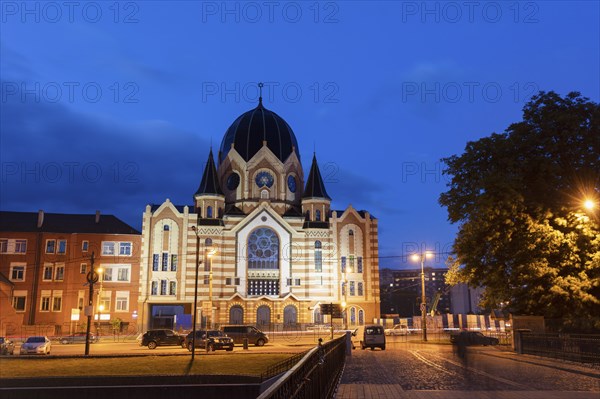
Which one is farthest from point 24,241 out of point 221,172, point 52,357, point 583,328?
point 583,328

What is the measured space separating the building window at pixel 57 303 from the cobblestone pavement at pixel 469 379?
5351 cm

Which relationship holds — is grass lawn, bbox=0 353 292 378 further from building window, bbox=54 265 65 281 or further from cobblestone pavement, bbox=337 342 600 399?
building window, bbox=54 265 65 281

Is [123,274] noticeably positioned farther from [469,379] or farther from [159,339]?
[469,379]

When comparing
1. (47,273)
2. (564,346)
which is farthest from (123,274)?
(564,346)

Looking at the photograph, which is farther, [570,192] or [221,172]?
[221,172]

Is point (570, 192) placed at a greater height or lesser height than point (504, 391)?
greater

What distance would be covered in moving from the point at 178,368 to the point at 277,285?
166 feet

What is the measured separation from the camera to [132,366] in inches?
1027

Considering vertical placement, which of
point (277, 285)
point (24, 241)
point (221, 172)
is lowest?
point (277, 285)

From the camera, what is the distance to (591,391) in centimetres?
1488

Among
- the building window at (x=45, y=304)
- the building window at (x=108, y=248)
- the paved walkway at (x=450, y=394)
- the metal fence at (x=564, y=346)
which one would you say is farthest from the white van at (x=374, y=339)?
the building window at (x=45, y=304)

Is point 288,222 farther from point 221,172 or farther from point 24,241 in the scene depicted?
point 24,241

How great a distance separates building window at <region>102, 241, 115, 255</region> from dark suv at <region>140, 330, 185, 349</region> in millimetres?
30020

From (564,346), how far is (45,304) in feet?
201
